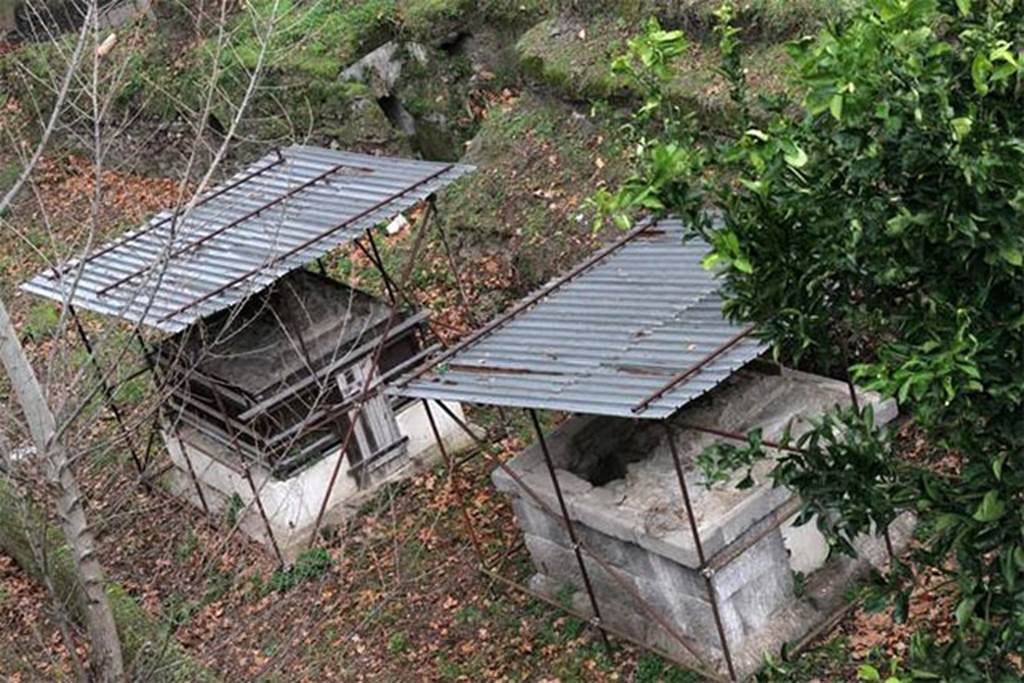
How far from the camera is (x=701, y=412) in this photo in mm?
12570

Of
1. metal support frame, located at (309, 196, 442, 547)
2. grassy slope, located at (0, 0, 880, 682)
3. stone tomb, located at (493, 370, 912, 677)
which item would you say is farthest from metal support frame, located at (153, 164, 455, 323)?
stone tomb, located at (493, 370, 912, 677)

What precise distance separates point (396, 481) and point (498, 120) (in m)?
6.34

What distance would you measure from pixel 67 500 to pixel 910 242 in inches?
230

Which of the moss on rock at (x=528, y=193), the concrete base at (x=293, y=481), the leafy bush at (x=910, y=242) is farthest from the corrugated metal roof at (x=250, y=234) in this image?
the leafy bush at (x=910, y=242)

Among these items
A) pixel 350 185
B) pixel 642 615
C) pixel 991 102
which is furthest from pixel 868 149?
pixel 350 185

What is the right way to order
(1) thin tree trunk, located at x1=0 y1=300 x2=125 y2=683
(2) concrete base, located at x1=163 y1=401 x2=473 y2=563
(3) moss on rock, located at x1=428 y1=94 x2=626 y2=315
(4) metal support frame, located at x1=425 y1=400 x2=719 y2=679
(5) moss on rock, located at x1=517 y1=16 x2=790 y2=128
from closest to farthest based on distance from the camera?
(1) thin tree trunk, located at x1=0 y1=300 x2=125 y2=683 → (4) metal support frame, located at x1=425 y1=400 x2=719 y2=679 → (2) concrete base, located at x1=163 y1=401 x2=473 y2=563 → (5) moss on rock, located at x1=517 y1=16 x2=790 y2=128 → (3) moss on rock, located at x1=428 y1=94 x2=626 y2=315

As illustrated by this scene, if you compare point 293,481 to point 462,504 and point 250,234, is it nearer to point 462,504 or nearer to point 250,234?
point 462,504

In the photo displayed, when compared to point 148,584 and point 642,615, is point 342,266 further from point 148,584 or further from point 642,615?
point 642,615

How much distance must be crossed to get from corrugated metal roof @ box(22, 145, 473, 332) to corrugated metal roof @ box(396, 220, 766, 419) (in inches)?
81.1

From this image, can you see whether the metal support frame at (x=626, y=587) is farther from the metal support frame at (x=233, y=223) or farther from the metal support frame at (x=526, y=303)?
the metal support frame at (x=233, y=223)

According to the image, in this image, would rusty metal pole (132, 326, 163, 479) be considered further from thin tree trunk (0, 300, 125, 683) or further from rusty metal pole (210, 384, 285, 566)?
thin tree trunk (0, 300, 125, 683)

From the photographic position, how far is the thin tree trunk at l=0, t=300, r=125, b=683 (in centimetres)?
915

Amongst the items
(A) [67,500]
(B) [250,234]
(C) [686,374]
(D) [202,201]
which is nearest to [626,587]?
(C) [686,374]

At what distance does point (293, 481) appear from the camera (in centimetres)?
1441
